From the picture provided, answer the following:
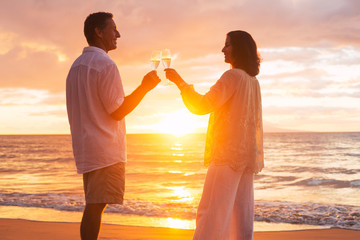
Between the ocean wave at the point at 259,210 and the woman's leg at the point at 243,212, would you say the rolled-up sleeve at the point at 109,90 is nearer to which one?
the woman's leg at the point at 243,212

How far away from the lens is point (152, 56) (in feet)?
9.99

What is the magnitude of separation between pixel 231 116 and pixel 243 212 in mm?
773

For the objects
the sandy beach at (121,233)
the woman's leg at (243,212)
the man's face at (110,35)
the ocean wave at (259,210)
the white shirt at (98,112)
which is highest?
the man's face at (110,35)

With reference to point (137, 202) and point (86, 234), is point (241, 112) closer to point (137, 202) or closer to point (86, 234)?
point (86, 234)

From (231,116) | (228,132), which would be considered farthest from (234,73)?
(228,132)

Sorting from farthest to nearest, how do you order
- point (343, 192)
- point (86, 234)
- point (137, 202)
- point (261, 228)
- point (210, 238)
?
point (343, 192) < point (137, 202) < point (261, 228) < point (210, 238) < point (86, 234)

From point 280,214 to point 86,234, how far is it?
20.8 feet

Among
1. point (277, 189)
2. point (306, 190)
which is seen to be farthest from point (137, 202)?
point (306, 190)

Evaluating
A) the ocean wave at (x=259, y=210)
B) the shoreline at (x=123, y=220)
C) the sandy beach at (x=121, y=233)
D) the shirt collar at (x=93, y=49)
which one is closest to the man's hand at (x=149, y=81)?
the shirt collar at (x=93, y=49)

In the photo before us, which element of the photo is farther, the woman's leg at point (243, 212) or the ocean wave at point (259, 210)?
the ocean wave at point (259, 210)

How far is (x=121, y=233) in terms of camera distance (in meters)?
5.81

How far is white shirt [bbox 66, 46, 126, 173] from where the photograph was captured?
2.54 m

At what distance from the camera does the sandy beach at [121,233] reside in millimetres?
5598

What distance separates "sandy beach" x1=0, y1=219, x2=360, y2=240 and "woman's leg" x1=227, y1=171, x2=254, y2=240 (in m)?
2.66
